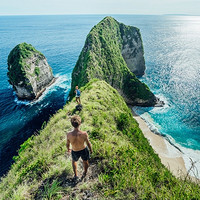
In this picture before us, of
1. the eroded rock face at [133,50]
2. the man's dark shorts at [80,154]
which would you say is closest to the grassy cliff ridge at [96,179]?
the man's dark shorts at [80,154]

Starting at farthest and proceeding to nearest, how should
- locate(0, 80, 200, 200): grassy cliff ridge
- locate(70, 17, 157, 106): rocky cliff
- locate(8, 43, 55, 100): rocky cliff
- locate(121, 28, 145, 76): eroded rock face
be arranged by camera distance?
locate(121, 28, 145, 76): eroded rock face, locate(8, 43, 55, 100): rocky cliff, locate(70, 17, 157, 106): rocky cliff, locate(0, 80, 200, 200): grassy cliff ridge

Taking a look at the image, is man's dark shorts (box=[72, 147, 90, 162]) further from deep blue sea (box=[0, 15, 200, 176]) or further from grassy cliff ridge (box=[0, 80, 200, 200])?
deep blue sea (box=[0, 15, 200, 176])

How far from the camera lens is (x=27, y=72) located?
4616 cm

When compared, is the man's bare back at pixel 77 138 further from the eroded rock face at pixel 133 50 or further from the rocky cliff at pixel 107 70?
the eroded rock face at pixel 133 50

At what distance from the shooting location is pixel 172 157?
30188mm

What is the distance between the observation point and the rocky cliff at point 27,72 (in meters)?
45.1

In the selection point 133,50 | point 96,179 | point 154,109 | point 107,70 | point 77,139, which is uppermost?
point 77,139

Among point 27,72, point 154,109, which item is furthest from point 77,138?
point 27,72

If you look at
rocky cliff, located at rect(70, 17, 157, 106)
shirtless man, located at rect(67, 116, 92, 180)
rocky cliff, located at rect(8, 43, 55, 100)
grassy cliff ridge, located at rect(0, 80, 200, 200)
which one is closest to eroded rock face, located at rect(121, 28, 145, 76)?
rocky cliff, located at rect(70, 17, 157, 106)

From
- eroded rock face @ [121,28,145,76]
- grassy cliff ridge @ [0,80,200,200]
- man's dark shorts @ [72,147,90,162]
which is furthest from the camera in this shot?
eroded rock face @ [121,28,145,76]

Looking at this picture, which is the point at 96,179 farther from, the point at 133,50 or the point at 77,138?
the point at 133,50

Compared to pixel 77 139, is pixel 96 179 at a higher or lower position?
lower

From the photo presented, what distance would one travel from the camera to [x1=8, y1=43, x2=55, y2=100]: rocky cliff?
1775 inches

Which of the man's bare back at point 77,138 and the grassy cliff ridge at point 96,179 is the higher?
the man's bare back at point 77,138
